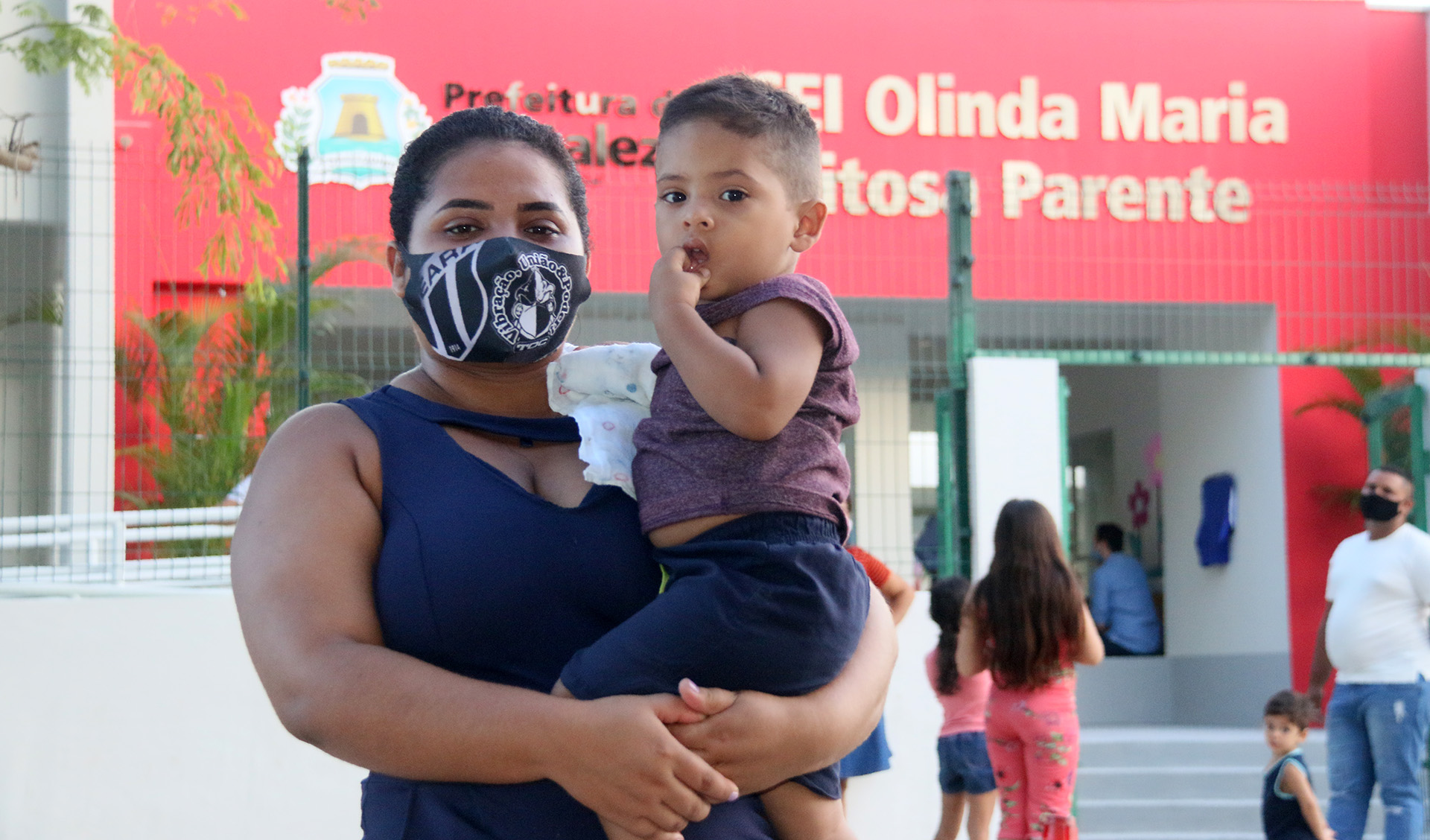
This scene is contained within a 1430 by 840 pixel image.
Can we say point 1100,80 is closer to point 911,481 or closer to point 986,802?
point 911,481

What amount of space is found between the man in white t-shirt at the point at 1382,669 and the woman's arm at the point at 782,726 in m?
5.00

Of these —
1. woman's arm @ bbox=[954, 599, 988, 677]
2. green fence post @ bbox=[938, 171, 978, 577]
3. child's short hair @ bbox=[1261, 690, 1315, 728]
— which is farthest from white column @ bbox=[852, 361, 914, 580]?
child's short hair @ bbox=[1261, 690, 1315, 728]

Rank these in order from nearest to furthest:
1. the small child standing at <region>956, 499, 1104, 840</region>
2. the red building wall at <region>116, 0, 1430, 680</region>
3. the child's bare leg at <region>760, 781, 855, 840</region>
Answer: the child's bare leg at <region>760, 781, 855, 840</region>
the small child standing at <region>956, 499, 1104, 840</region>
the red building wall at <region>116, 0, 1430, 680</region>

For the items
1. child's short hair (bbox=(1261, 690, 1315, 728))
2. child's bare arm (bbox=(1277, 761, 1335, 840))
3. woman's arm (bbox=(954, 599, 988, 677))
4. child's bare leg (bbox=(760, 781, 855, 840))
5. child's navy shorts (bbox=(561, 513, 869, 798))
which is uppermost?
child's navy shorts (bbox=(561, 513, 869, 798))

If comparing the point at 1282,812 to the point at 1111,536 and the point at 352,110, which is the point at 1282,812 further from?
the point at 352,110

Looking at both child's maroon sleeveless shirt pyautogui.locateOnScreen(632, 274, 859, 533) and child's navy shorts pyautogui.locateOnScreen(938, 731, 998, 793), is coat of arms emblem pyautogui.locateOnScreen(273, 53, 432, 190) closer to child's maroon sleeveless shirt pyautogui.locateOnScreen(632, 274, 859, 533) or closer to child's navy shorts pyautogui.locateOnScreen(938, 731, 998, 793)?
child's navy shorts pyautogui.locateOnScreen(938, 731, 998, 793)

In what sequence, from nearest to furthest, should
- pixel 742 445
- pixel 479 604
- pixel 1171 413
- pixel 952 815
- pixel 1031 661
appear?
pixel 479 604
pixel 742 445
pixel 1031 661
pixel 952 815
pixel 1171 413

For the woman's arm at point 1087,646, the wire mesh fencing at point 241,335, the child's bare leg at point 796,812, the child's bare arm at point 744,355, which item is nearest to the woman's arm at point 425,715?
the child's bare leg at point 796,812

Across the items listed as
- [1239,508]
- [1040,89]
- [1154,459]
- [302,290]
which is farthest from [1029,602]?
[1154,459]

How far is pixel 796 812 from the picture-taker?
1728 mm

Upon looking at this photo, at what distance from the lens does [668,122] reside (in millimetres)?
1913

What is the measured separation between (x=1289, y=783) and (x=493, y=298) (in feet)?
16.1

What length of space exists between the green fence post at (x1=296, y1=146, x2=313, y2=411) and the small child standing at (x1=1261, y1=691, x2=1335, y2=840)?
163 inches

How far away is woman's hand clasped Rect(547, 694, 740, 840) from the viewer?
4.90ft
